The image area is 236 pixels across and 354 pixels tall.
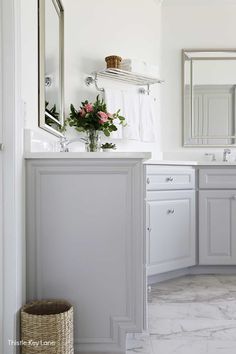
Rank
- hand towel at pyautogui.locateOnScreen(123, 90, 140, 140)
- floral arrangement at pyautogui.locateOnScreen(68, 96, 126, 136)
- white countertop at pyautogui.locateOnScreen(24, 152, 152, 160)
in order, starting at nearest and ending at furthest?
white countertop at pyautogui.locateOnScreen(24, 152, 152, 160) → floral arrangement at pyautogui.locateOnScreen(68, 96, 126, 136) → hand towel at pyautogui.locateOnScreen(123, 90, 140, 140)

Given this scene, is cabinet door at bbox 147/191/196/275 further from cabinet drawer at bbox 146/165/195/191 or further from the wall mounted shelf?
the wall mounted shelf

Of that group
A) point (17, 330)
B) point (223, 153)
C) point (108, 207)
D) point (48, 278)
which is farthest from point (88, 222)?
point (223, 153)

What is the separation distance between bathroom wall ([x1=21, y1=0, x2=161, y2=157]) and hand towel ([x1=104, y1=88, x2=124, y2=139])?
10cm

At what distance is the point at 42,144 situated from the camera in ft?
6.39

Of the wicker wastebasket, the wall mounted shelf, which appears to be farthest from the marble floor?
the wall mounted shelf

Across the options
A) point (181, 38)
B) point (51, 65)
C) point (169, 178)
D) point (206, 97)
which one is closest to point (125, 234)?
point (51, 65)

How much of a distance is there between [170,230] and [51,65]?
136cm

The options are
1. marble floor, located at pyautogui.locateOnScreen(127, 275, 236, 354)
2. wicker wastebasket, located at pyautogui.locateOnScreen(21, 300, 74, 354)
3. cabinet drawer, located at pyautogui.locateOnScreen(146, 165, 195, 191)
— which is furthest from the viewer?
cabinet drawer, located at pyautogui.locateOnScreen(146, 165, 195, 191)

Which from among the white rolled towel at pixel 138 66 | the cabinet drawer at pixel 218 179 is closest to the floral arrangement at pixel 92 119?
the white rolled towel at pixel 138 66

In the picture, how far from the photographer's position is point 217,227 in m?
3.07

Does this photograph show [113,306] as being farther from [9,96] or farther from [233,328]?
[9,96]

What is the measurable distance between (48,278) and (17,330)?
0.75ft

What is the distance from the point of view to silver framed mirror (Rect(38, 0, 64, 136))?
1937 mm

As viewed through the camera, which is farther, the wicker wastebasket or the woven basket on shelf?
the woven basket on shelf
